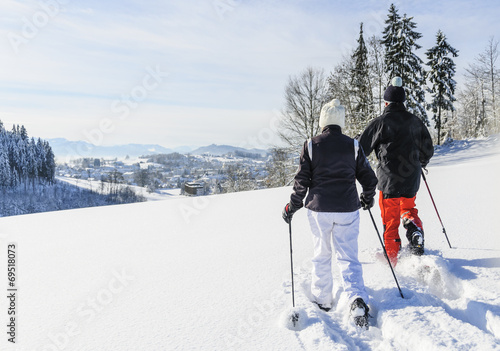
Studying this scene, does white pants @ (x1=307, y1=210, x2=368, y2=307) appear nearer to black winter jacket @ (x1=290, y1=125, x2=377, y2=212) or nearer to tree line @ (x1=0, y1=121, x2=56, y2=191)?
black winter jacket @ (x1=290, y1=125, x2=377, y2=212)

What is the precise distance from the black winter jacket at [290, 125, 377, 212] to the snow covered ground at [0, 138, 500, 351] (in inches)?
30.8

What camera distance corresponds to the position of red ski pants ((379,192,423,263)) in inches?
130

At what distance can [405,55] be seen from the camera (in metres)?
24.0

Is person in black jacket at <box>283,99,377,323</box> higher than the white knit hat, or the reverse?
the white knit hat

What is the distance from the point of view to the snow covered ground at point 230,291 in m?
2.08

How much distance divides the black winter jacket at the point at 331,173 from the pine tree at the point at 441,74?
28.9 m

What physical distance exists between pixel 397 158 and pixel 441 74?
29.9 metres

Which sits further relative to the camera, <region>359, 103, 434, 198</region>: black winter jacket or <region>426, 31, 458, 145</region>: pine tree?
<region>426, 31, 458, 145</region>: pine tree

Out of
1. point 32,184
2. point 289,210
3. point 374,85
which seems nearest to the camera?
point 289,210

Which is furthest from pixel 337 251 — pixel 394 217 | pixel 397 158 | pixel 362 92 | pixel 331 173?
pixel 362 92

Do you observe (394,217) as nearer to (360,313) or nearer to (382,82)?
(360,313)

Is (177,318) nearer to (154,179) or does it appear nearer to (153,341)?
(153,341)

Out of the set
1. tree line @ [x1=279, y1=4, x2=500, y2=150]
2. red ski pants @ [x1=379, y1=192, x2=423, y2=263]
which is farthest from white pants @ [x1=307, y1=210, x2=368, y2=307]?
tree line @ [x1=279, y1=4, x2=500, y2=150]

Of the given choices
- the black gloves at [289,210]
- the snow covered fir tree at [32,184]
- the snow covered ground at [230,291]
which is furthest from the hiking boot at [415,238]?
the snow covered fir tree at [32,184]
